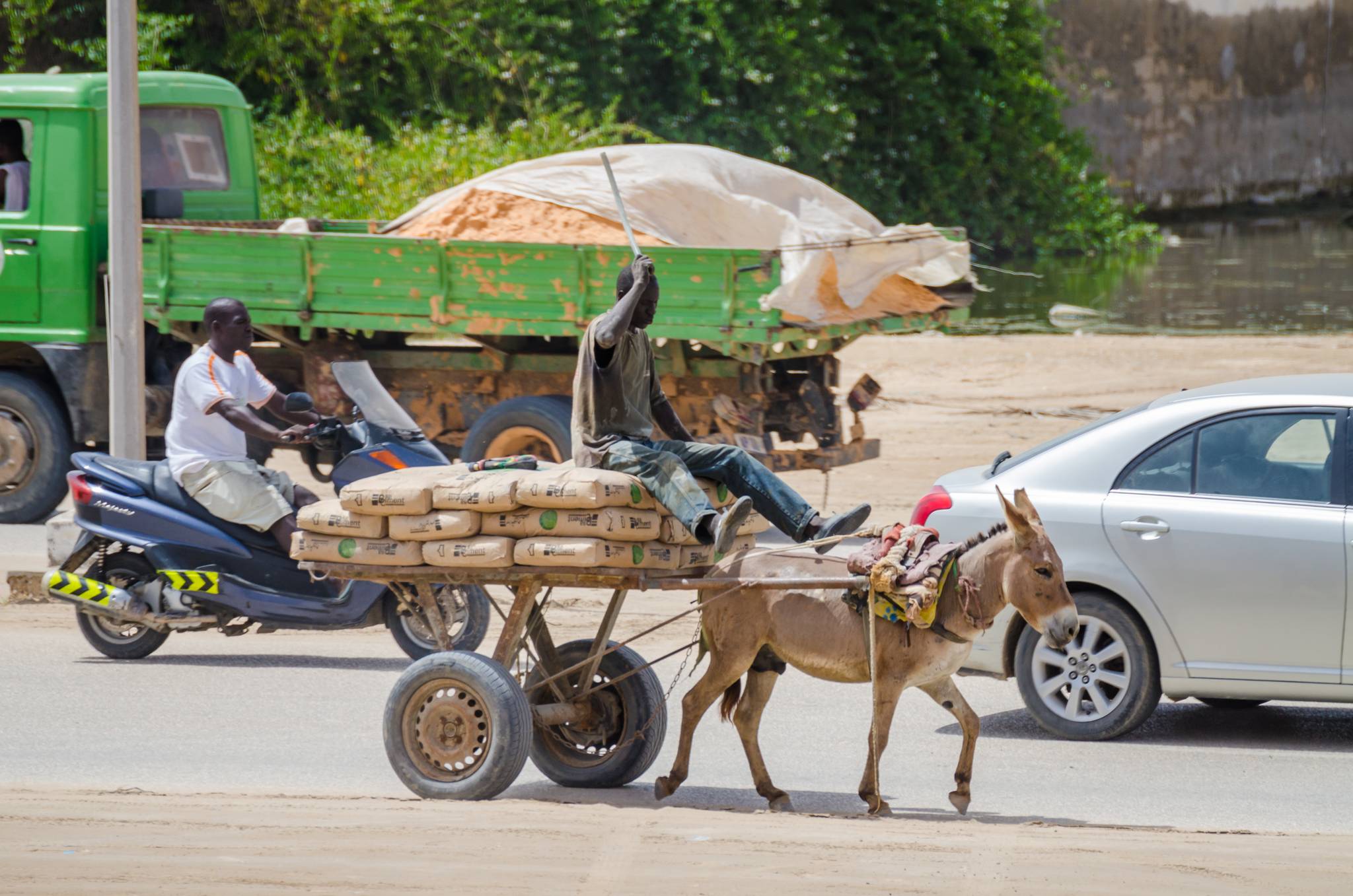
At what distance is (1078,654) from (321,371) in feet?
22.2

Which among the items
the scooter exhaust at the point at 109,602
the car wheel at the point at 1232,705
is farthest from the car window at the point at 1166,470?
the scooter exhaust at the point at 109,602

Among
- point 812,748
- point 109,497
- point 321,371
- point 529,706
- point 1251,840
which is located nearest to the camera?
point 1251,840

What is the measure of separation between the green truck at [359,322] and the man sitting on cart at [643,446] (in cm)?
460

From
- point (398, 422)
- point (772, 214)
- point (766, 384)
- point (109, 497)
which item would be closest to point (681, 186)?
point (772, 214)

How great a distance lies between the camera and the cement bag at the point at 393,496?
239 inches

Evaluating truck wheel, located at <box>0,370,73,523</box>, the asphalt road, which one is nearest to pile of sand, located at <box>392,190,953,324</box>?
truck wheel, located at <box>0,370,73,523</box>

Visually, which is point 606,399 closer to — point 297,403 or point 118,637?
point 297,403

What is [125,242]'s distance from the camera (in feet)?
33.5

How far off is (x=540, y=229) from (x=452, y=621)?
4.42 meters

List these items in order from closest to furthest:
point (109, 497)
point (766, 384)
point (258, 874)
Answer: point (258, 874)
point (109, 497)
point (766, 384)

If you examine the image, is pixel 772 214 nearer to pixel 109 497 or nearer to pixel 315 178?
pixel 109 497

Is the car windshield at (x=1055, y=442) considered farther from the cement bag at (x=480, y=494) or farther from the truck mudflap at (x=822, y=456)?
the truck mudflap at (x=822, y=456)

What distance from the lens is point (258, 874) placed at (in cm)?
477

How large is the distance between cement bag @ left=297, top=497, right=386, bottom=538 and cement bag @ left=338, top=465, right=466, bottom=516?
0.10 ft
